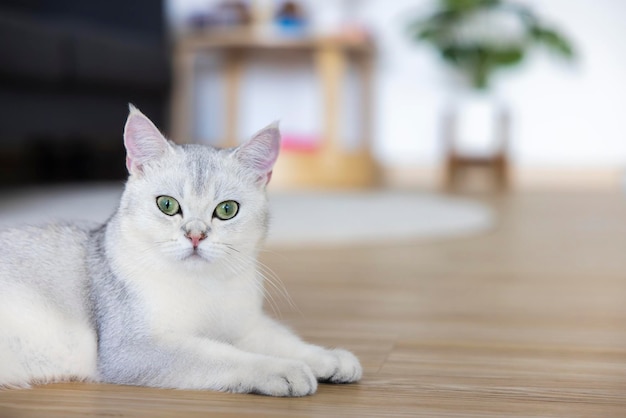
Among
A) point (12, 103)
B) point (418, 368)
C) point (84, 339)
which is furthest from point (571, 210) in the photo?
point (84, 339)

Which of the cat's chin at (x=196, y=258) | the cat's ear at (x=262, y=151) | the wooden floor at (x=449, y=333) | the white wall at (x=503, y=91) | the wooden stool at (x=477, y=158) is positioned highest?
the white wall at (x=503, y=91)

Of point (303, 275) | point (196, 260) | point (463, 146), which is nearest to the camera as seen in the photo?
point (196, 260)

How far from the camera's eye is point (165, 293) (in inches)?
49.9

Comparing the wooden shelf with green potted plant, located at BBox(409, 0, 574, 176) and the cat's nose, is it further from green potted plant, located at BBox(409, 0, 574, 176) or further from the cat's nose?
the cat's nose

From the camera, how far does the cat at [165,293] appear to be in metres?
1.22

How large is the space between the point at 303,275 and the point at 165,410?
1.21 metres

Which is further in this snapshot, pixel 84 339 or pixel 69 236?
pixel 69 236

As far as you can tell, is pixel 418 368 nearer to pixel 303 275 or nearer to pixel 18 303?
pixel 18 303

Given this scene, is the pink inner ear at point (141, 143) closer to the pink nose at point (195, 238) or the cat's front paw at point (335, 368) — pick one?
the pink nose at point (195, 238)

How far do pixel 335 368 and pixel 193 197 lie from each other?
12.0 inches

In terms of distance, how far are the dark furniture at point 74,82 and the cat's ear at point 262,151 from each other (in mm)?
2637

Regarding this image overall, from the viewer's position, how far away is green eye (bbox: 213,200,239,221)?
1271 millimetres

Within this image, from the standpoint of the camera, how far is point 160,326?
125 centimetres

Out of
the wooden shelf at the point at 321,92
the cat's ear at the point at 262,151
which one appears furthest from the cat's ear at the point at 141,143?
the wooden shelf at the point at 321,92
